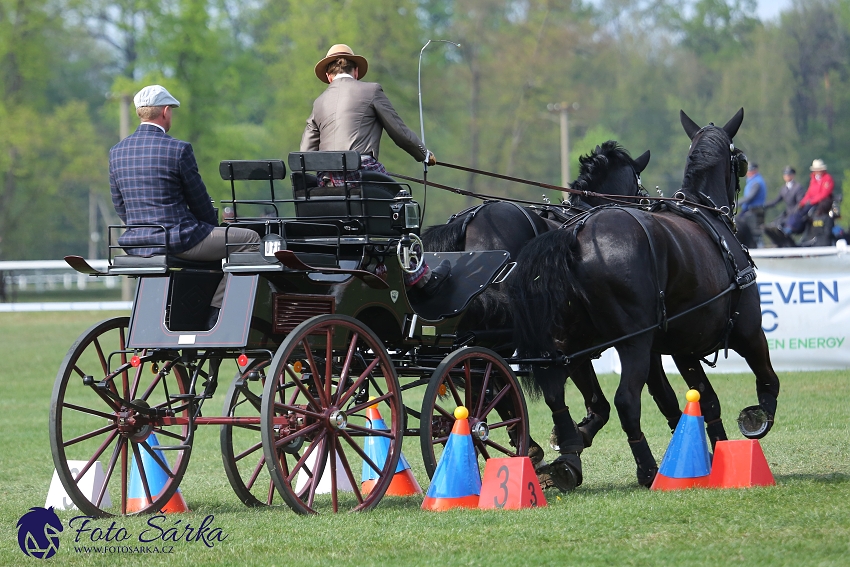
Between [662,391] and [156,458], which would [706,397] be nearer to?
[662,391]

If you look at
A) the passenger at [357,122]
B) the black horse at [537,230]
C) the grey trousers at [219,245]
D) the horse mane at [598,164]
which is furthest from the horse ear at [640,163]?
the grey trousers at [219,245]

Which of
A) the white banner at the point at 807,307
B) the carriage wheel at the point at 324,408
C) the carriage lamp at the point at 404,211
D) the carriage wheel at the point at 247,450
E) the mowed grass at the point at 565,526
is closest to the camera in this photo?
the mowed grass at the point at 565,526

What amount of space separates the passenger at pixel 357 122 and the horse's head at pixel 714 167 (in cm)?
233

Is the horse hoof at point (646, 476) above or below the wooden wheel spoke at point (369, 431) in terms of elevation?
below

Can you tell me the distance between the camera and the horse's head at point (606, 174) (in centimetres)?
885

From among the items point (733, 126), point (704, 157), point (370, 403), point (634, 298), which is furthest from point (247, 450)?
point (733, 126)

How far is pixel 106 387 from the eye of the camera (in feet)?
21.1

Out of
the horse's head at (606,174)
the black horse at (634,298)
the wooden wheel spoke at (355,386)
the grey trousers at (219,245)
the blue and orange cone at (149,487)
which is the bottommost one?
the blue and orange cone at (149,487)

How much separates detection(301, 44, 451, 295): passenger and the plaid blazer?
0.86 m

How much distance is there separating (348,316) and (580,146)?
47.9 m

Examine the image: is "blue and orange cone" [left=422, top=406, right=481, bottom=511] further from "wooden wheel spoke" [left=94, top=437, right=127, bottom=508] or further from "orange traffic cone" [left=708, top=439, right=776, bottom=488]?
"wooden wheel spoke" [left=94, top=437, right=127, bottom=508]

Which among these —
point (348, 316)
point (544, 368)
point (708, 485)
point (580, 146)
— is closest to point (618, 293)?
point (544, 368)

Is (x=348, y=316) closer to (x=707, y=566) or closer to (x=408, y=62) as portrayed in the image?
(x=707, y=566)

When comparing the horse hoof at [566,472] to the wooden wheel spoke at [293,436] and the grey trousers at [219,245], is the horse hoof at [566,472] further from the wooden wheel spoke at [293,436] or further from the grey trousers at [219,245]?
the grey trousers at [219,245]
